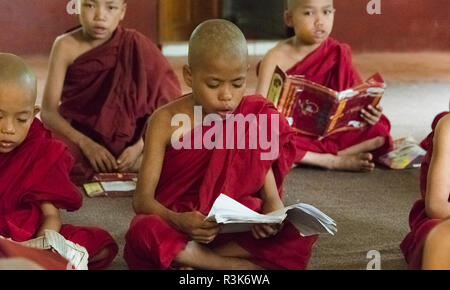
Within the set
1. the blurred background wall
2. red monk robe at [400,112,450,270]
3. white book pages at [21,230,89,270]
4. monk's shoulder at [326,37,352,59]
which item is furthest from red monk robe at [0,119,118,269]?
the blurred background wall

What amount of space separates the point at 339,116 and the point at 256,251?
141 centimetres

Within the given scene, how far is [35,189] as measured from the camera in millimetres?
2523

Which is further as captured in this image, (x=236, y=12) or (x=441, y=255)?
(x=236, y=12)

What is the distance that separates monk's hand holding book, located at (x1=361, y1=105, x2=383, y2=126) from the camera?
12.7 feet

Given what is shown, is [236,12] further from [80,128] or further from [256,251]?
[256,251]

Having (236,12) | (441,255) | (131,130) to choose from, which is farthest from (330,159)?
(236,12)

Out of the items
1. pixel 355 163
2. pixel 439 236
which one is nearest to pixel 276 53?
pixel 355 163

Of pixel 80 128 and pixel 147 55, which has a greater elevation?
pixel 147 55

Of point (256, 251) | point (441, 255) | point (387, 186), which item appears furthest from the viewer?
point (387, 186)

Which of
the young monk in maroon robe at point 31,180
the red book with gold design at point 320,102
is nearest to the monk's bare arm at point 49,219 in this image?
the young monk in maroon robe at point 31,180

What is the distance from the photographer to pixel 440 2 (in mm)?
6562

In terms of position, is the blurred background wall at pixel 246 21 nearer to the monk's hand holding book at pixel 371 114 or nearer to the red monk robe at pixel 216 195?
the monk's hand holding book at pixel 371 114

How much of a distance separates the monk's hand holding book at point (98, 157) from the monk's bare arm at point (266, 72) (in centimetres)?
68

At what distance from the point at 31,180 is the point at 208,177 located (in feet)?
1.57
